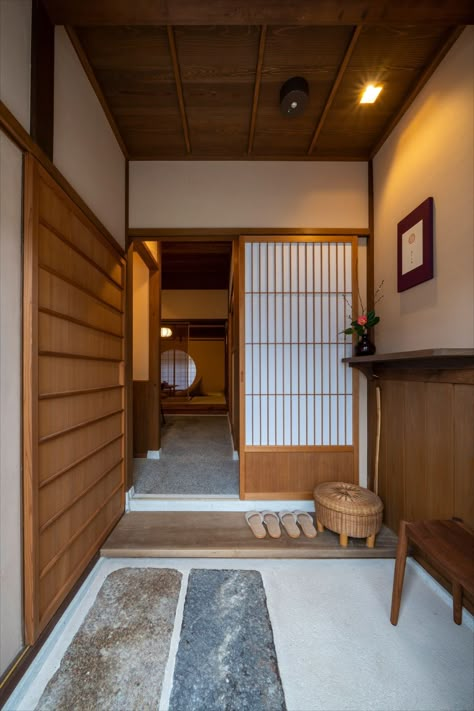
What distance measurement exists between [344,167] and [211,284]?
13.6 ft

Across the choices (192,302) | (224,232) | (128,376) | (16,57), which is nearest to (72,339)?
(128,376)

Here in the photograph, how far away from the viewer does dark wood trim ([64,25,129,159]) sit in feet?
5.18

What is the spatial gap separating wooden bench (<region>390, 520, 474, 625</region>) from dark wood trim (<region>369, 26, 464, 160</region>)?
2.60 meters

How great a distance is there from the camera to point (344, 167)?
2535 mm

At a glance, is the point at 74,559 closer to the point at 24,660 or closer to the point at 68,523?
the point at 68,523

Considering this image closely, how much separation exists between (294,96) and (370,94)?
0.54 m

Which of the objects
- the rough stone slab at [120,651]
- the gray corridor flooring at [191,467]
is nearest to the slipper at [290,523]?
the gray corridor flooring at [191,467]

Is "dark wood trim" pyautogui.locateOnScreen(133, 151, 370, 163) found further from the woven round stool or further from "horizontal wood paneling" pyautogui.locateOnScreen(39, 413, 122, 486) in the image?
the woven round stool

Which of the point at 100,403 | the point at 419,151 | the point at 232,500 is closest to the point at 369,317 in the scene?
the point at 419,151

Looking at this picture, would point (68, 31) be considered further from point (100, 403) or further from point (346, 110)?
point (100, 403)

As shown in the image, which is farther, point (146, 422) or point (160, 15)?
point (146, 422)

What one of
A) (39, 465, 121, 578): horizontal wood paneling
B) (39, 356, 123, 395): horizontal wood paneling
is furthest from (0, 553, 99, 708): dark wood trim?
(39, 356, 123, 395): horizontal wood paneling

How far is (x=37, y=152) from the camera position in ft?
4.22

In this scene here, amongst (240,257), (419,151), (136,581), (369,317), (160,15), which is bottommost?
(136,581)
